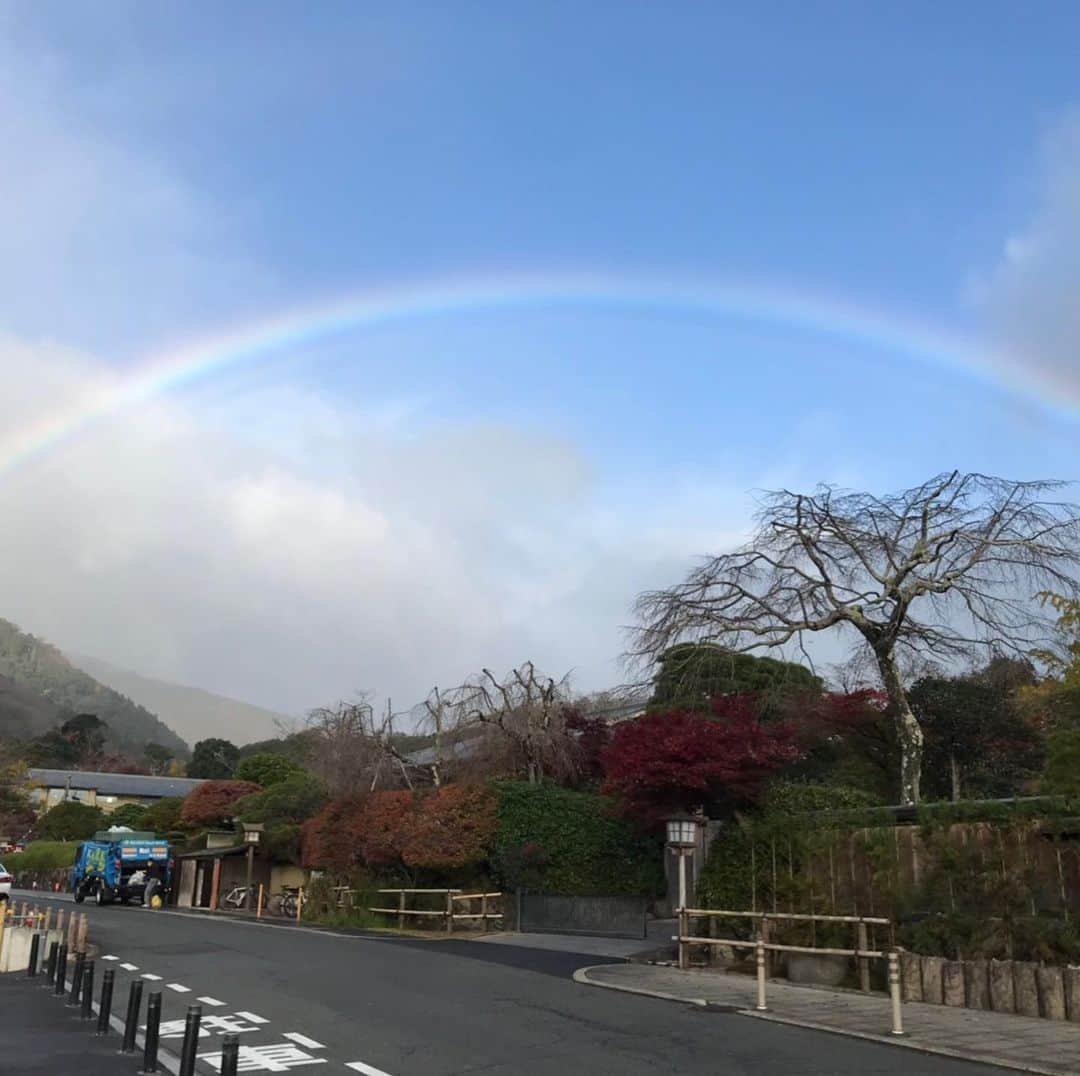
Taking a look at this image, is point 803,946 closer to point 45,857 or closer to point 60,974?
point 60,974

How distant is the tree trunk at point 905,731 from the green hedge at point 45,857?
56235 mm

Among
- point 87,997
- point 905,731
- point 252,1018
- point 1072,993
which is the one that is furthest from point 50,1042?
point 905,731

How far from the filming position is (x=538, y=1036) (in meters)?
11.1

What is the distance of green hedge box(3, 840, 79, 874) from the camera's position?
205 ft

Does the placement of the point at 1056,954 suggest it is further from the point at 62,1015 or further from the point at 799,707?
the point at 799,707

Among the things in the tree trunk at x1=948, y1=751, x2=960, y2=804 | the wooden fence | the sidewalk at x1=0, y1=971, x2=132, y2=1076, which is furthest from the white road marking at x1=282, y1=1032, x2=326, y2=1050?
the tree trunk at x1=948, y1=751, x2=960, y2=804

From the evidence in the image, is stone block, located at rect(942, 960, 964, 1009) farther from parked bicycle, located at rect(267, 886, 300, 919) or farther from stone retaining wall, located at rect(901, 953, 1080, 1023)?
parked bicycle, located at rect(267, 886, 300, 919)

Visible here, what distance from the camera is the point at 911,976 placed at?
44.4 ft

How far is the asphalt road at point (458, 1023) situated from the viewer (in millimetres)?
9469

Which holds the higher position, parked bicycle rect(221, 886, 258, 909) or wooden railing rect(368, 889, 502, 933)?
wooden railing rect(368, 889, 502, 933)

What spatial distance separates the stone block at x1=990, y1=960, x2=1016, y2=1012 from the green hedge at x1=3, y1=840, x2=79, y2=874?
2367 inches

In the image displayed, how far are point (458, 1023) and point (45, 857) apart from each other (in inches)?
2413

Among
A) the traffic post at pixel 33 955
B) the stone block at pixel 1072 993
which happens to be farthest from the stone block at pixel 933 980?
the traffic post at pixel 33 955

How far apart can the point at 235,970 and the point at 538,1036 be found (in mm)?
8459
